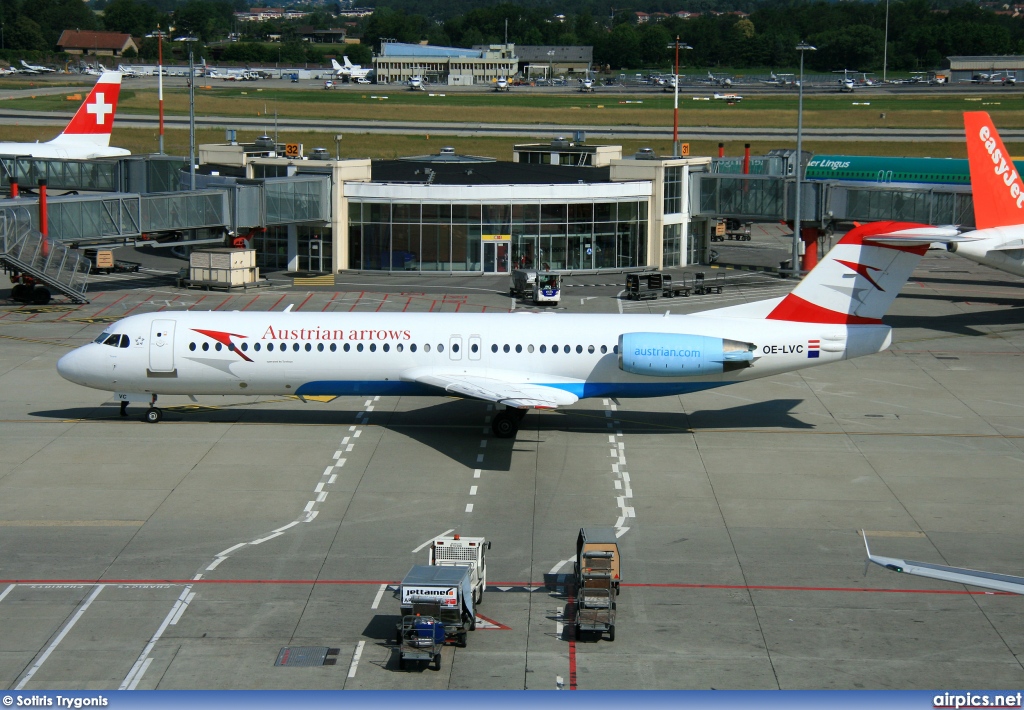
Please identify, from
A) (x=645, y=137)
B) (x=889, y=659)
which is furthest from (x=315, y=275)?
(x=645, y=137)

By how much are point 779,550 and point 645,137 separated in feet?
357

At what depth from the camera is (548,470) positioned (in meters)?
34.2

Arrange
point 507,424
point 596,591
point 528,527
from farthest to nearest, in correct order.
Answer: point 507,424
point 528,527
point 596,591

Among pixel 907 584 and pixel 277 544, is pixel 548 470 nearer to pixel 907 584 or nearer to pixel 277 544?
pixel 277 544

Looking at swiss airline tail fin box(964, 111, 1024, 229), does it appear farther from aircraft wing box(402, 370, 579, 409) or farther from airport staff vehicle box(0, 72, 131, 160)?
airport staff vehicle box(0, 72, 131, 160)

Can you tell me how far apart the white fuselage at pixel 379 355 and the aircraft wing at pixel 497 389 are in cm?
13

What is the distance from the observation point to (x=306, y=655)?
2197 centimetres

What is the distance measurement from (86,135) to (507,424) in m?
58.0

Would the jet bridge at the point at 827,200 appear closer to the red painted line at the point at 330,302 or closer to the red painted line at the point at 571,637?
the red painted line at the point at 330,302

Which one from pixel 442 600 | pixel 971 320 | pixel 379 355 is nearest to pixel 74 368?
pixel 379 355

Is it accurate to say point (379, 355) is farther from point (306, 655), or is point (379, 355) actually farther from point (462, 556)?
point (306, 655)

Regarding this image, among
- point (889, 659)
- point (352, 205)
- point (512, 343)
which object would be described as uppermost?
point (352, 205)

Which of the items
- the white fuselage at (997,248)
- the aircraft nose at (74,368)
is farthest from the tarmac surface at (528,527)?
the white fuselage at (997,248)

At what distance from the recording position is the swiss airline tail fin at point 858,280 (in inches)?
1453
